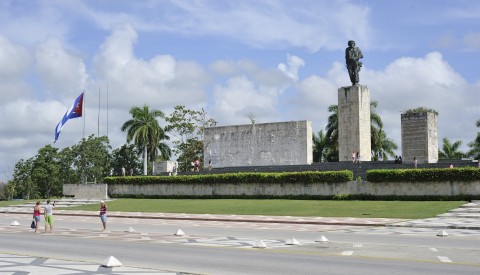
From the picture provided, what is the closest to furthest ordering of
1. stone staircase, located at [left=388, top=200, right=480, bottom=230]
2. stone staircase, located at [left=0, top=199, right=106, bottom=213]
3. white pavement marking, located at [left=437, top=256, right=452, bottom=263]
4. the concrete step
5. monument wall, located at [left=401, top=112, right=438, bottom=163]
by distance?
Answer: white pavement marking, located at [left=437, top=256, right=452, bottom=263], stone staircase, located at [left=388, top=200, right=480, bottom=230], the concrete step, monument wall, located at [left=401, top=112, right=438, bottom=163], stone staircase, located at [left=0, top=199, right=106, bottom=213]

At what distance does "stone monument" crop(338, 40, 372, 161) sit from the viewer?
4169 cm

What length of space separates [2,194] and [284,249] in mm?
88517

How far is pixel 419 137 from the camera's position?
128 ft

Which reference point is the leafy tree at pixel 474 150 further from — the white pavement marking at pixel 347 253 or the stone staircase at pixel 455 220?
the white pavement marking at pixel 347 253

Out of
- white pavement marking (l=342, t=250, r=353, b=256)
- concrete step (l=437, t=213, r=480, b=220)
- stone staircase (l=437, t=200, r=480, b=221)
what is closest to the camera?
white pavement marking (l=342, t=250, r=353, b=256)

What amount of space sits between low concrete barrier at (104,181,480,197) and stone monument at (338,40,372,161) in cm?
472

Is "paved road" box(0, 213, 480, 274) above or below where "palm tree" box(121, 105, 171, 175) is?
below

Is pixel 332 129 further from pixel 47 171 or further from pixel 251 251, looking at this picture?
pixel 251 251

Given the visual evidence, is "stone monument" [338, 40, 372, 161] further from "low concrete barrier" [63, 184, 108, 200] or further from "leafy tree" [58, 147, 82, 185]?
"leafy tree" [58, 147, 82, 185]

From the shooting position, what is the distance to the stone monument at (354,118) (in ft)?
137

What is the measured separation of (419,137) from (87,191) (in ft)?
93.8

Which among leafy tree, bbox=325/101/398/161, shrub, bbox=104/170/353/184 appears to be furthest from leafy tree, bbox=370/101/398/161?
shrub, bbox=104/170/353/184

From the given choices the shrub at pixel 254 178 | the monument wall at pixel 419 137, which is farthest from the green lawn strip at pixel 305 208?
the monument wall at pixel 419 137

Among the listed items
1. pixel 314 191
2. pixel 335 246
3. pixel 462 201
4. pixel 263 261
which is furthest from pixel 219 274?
pixel 314 191
